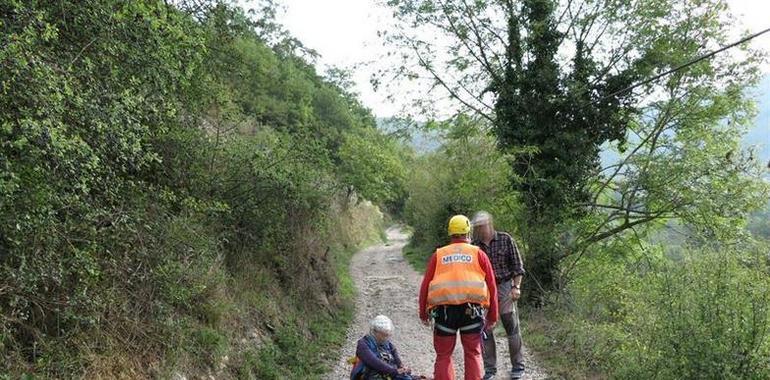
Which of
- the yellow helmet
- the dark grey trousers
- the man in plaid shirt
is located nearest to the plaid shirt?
the man in plaid shirt

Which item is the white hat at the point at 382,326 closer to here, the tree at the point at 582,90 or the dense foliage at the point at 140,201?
the dense foliage at the point at 140,201

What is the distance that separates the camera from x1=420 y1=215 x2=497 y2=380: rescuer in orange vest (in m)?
4.66

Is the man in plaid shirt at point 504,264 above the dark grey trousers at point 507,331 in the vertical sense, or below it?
above

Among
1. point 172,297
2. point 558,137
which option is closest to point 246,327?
point 172,297

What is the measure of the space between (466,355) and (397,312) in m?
8.40

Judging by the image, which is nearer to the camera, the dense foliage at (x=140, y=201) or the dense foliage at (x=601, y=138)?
the dense foliage at (x=140, y=201)

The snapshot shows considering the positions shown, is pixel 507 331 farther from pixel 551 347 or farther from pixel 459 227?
pixel 551 347

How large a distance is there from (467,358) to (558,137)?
10.0 meters

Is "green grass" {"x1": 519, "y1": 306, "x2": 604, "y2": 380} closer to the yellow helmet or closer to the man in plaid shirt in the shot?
the man in plaid shirt

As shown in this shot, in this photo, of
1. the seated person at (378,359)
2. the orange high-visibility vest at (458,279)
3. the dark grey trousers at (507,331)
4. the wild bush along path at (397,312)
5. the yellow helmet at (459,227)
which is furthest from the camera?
the wild bush along path at (397,312)

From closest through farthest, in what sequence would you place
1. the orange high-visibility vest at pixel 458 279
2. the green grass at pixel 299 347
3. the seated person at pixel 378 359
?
the orange high-visibility vest at pixel 458 279 → the seated person at pixel 378 359 → the green grass at pixel 299 347

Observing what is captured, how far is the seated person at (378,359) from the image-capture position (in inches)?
203

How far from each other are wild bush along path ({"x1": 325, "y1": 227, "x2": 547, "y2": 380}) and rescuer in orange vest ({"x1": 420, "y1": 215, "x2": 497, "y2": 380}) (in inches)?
82.4

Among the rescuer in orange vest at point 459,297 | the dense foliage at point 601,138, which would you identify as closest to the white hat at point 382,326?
the rescuer in orange vest at point 459,297
